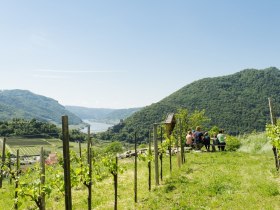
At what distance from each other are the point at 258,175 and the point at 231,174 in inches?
56.9

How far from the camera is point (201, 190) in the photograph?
14805 millimetres

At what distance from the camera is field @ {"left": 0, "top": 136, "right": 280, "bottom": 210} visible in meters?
13.1

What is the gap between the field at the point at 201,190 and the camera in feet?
42.8

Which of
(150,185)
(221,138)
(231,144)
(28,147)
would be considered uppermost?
(221,138)

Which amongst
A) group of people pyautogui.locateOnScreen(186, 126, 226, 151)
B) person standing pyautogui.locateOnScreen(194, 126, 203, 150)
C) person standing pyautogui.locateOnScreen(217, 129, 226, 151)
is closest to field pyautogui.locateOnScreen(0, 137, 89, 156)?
group of people pyautogui.locateOnScreen(186, 126, 226, 151)

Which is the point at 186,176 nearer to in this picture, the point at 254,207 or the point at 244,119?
the point at 254,207

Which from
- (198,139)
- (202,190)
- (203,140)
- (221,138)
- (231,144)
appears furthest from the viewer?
(198,139)

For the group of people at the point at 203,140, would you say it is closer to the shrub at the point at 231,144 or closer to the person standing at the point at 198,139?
the person standing at the point at 198,139

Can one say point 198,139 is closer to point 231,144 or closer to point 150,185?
point 231,144

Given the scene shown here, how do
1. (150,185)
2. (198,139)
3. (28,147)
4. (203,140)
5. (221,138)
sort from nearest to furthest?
(150,185), (221,138), (203,140), (198,139), (28,147)

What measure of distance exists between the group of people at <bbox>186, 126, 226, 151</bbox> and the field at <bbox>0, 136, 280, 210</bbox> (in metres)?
6.09

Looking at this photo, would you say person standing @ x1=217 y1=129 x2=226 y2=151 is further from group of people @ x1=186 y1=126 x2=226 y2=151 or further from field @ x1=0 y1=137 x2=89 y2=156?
field @ x1=0 y1=137 x2=89 y2=156

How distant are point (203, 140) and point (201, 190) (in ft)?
47.7

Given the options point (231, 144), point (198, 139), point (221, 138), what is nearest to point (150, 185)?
point (221, 138)
